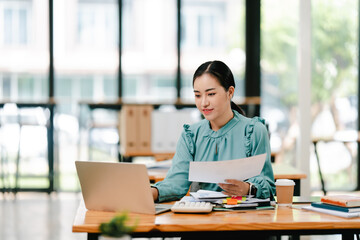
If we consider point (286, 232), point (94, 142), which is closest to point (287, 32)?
point (94, 142)

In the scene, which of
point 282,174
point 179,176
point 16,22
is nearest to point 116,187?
point 179,176

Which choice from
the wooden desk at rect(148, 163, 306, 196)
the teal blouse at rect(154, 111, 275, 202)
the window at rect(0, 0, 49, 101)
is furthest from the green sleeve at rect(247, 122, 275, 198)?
the window at rect(0, 0, 49, 101)

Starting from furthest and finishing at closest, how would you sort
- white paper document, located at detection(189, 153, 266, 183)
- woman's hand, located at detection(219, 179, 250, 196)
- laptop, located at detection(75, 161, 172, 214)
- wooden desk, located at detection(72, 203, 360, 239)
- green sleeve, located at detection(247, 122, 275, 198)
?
green sleeve, located at detection(247, 122, 275, 198), woman's hand, located at detection(219, 179, 250, 196), white paper document, located at detection(189, 153, 266, 183), laptop, located at detection(75, 161, 172, 214), wooden desk, located at detection(72, 203, 360, 239)

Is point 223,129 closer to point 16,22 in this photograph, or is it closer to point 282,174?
point 282,174

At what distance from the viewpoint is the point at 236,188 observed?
2.17m

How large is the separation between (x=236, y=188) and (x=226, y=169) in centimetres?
13

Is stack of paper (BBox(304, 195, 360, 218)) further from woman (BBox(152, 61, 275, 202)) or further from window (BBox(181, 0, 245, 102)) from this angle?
window (BBox(181, 0, 245, 102))

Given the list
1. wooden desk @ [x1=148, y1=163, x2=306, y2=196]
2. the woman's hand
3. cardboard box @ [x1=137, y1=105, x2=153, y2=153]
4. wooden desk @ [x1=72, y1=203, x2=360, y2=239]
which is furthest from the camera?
cardboard box @ [x1=137, y1=105, x2=153, y2=153]

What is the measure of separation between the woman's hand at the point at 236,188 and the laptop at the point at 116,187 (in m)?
0.26

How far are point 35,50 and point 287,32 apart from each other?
3192 mm

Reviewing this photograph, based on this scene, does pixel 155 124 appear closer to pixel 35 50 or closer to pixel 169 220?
pixel 35 50

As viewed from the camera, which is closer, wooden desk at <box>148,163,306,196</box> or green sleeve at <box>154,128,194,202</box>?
green sleeve at <box>154,128,194,202</box>

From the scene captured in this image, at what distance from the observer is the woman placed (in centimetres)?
244

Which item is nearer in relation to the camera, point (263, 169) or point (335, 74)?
point (263, 169)
